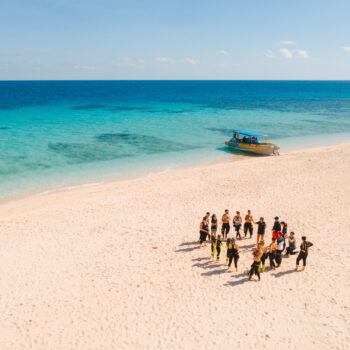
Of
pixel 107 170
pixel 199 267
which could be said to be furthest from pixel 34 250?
pixel 107 170

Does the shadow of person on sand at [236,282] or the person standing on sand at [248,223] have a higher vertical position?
the person standing on sand at [248,223]

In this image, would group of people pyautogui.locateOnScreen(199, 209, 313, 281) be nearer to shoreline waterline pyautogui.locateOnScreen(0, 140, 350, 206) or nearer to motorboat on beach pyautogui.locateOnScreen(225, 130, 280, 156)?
shoreline waterline pyautogui.locateOnScreen(0, 140, 350, 206)

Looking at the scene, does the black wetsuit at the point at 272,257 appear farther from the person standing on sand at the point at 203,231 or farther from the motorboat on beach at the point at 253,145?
the motorboat on beach at the point at 253,145

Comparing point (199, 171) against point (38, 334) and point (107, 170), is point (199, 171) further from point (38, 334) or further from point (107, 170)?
point (38, 334)

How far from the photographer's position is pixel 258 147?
28953 millimetres

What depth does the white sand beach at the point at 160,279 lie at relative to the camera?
310 inches

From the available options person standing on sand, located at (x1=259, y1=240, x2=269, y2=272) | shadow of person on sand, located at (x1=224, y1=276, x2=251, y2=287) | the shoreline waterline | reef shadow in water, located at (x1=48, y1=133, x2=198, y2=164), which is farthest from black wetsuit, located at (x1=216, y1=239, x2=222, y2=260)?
reef shadow in water, located at (x1=48, y1=133, x2=198, y2=164)

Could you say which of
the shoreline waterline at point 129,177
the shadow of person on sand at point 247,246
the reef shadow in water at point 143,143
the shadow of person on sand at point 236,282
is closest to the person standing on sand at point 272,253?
the shadow of person on sand at point 236,282

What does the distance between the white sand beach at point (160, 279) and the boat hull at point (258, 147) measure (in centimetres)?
1101

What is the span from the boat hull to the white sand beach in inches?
433

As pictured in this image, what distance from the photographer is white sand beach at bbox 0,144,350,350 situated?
786cm

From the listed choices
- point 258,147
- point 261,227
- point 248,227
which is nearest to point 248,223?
point 248,227

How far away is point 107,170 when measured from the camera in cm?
2395

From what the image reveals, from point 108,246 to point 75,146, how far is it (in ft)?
69.5
